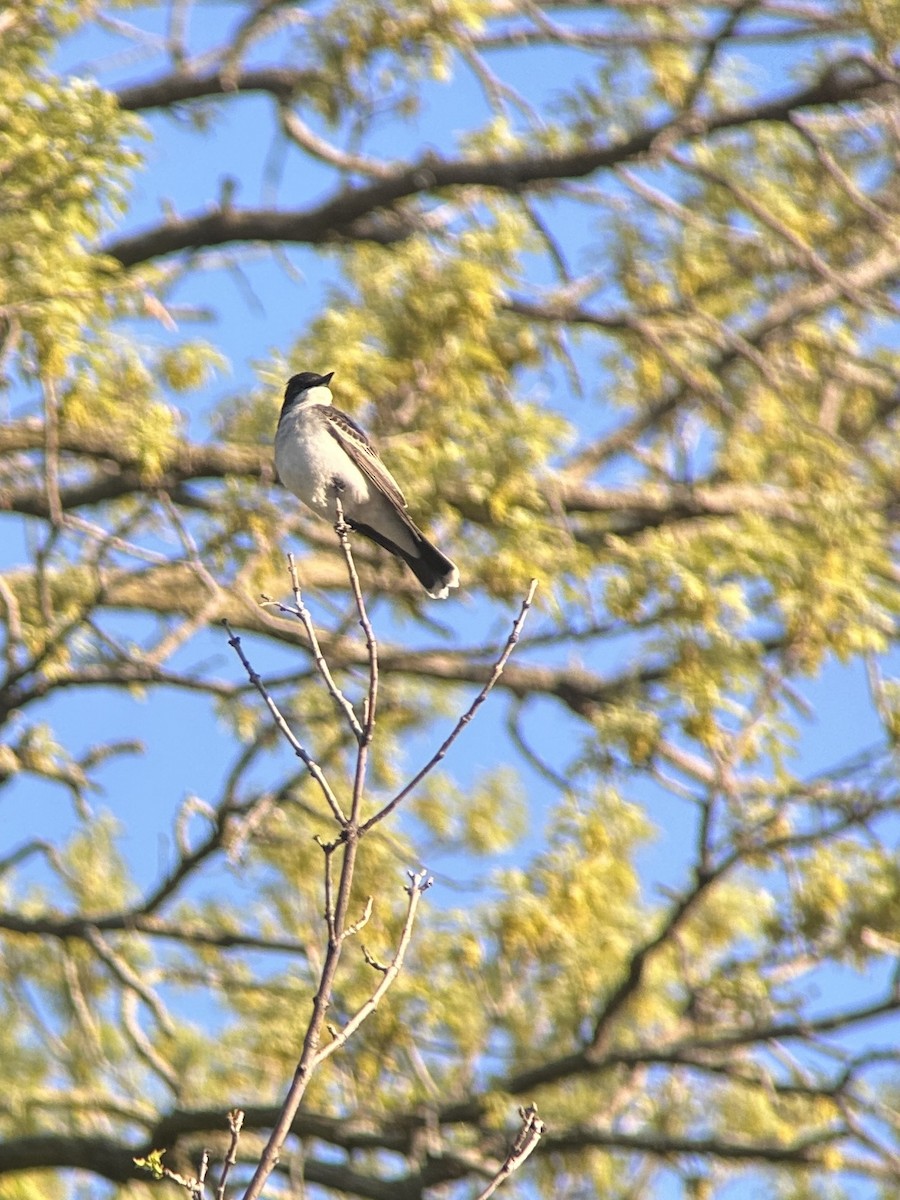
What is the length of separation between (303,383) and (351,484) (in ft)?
2.55

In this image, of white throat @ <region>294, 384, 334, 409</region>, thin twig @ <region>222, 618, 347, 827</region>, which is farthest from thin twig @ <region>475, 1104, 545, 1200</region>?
white throat @ <region>294, 384, 334, 409</region>

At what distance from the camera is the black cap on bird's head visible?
21.1ft

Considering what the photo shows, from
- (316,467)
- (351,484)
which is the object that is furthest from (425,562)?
(316,467)

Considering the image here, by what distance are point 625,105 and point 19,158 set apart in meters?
3.43

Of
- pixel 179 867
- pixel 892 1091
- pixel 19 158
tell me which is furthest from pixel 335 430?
pixel 892 1091

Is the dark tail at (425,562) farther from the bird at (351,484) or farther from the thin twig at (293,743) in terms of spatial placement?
the thin twig at (293,743)

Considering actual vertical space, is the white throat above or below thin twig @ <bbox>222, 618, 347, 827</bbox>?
above

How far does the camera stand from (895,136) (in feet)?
24.7

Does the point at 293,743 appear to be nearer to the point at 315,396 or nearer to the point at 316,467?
the point at 316,467

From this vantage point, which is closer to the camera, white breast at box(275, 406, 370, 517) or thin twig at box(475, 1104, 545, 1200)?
thin twig at box(475, 1104, 545, 1200)

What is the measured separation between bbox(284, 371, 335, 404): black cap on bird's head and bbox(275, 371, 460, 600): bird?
0.24 m

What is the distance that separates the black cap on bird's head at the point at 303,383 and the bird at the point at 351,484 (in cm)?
24

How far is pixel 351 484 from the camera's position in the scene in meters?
5.94

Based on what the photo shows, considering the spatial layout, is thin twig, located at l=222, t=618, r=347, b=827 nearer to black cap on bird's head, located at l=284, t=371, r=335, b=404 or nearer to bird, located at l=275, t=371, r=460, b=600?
bird, located at l=275, t=371, r=460, b=600
